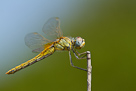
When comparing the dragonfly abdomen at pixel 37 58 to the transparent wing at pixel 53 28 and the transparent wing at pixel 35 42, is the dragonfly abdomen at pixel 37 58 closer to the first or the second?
the transparent wing at pixel 35 42

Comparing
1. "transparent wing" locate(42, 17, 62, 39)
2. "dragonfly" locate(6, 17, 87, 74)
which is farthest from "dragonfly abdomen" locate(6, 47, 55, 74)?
"transparent wing" locate(42, 17, 62, 39)

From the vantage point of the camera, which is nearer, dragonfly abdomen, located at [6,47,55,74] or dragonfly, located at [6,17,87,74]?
dragonfly, located at [6,17,87,74]

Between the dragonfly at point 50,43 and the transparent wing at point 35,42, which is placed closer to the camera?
the dragonfly at point 50,43

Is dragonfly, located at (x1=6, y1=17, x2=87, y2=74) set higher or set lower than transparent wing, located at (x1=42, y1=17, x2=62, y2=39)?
lower

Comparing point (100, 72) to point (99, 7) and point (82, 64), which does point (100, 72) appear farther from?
point (99, 7)

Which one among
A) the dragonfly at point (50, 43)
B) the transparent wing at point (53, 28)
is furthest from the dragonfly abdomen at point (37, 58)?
the transparent wing at point (53, 28)

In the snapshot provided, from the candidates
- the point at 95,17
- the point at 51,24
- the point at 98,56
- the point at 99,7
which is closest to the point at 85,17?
the point at 95,17

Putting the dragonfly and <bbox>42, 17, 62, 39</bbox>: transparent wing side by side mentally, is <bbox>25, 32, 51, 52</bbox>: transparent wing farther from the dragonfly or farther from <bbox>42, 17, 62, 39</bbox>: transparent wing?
<bbox>42, 17, 62, 39</bbox>: transparent wing
